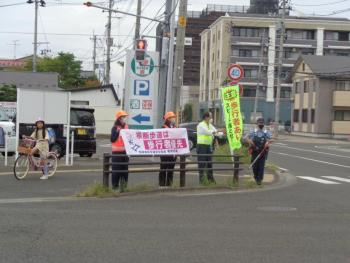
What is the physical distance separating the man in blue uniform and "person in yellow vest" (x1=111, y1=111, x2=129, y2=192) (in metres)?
3.89

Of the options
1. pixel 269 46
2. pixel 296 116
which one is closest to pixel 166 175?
pixel 296 116

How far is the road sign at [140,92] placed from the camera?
20328mm

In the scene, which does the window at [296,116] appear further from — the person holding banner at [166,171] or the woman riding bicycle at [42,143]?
the person holding banner at [166,171]

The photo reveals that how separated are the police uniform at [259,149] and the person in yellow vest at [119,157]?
3.90m

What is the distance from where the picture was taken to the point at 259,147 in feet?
50.9

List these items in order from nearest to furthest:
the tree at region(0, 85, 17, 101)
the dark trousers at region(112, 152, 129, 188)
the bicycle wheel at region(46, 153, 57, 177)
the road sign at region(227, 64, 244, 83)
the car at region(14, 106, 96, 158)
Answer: the dark trousers at region(112, 152, 129, 188) < the bicycle wheel at region(46, 153, 57, 177) < the road sign at region(227, 64, 244, 83) < the car at region(14, 106, 96, 158) < the tree at region(0, 85, 17, 101)

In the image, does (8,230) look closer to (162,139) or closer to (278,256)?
(278,256)

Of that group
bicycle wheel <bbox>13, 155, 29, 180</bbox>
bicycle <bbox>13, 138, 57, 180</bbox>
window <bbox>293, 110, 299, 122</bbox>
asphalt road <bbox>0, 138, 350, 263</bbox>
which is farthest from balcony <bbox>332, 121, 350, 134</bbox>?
bicycle wheel <bbox>13, 155, 29, 180</bbox>

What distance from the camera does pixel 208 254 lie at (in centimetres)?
722

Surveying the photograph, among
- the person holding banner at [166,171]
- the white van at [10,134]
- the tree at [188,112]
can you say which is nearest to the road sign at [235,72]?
the person holding banner at [166,171]

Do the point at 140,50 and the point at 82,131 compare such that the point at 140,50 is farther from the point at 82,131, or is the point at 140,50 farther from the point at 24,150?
the point at 24,150

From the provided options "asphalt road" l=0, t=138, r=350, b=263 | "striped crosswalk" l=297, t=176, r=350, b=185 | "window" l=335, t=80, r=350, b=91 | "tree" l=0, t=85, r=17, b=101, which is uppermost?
"window" l=335, t=80, r=350, b=91

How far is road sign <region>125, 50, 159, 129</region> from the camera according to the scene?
20.3 meters

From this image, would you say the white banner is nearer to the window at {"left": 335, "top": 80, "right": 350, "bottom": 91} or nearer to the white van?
the white van
